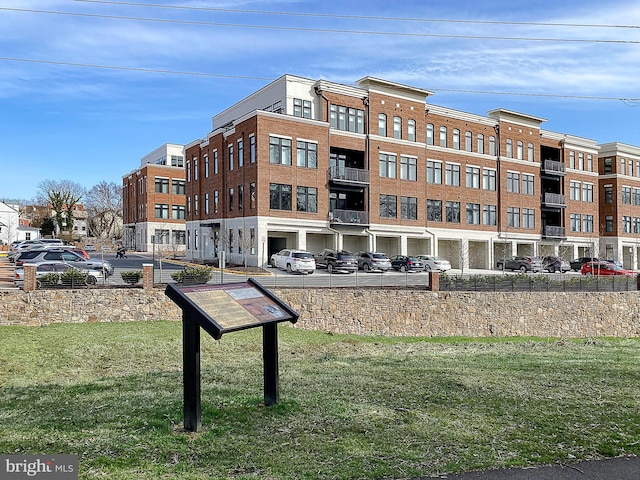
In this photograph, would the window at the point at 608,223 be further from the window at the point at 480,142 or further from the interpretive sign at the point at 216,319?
the interpretive sign at the point at 216,319

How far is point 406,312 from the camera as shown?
79.7 feet

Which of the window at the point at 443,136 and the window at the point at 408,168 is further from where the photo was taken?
the window at the point at 443,136

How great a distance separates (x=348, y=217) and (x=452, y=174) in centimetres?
1405

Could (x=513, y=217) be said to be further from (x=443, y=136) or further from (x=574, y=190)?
(x=443, y=136)

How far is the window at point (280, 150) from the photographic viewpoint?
4206 centimetres

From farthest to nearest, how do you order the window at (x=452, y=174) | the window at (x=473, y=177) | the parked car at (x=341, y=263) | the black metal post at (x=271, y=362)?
the window at (x=473, y=177) < the window at (x=452, y=174) < the parked car at (x=341, y=263) < the black metal post at (x=271, y=362)

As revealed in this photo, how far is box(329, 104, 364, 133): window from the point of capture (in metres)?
45.8

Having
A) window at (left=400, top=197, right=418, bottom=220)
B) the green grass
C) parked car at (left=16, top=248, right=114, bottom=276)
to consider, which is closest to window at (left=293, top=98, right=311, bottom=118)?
window at (left=400, top=197, right=418, bottom=220)

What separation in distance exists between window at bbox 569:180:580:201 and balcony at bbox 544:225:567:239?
4.90m

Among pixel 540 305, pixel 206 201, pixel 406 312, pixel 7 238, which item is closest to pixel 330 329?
pixel 406 312

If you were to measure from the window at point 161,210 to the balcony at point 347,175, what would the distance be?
123 feet

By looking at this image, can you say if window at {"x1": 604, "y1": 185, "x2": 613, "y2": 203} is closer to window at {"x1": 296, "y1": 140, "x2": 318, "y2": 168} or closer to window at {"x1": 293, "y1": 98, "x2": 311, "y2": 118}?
window at {"x1": 296, "y1": 140, "x2": 318, "y2": 168}

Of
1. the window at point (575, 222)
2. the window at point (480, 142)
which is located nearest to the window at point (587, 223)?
the window at point (575, 222)

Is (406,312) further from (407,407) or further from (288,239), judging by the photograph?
(288,239)
